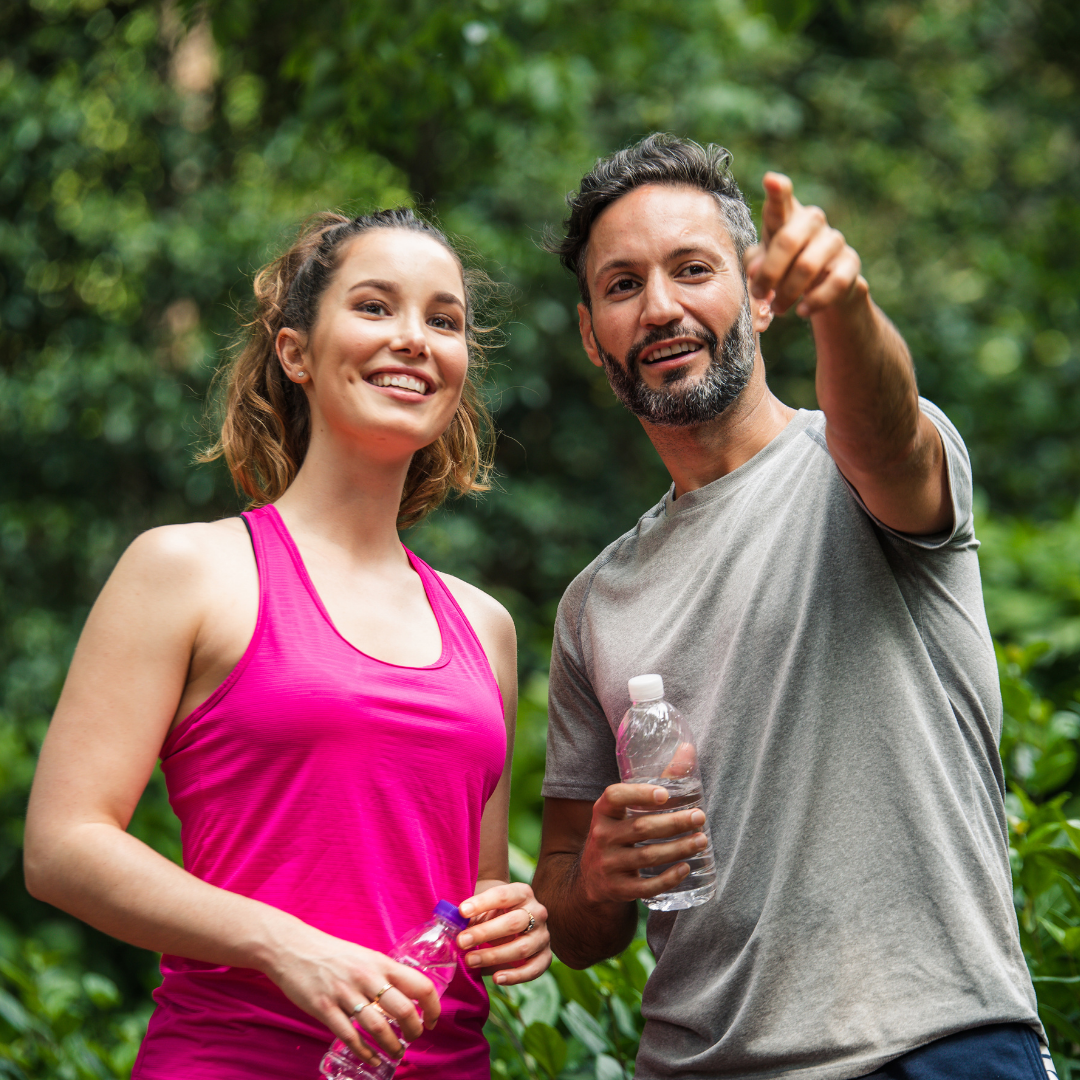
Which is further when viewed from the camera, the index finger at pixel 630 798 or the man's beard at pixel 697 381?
the man's beard at pixel 697 381

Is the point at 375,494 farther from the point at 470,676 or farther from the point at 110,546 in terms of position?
the point at 110,546

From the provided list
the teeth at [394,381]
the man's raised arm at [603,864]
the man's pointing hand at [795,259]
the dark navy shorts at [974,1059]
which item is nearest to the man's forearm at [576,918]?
the man's raised arm at [603,864]

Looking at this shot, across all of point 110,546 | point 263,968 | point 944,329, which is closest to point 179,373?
point 110,546

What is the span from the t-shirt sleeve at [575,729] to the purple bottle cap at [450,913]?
53 cm

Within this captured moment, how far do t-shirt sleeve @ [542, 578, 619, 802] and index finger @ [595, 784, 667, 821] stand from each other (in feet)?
1.53

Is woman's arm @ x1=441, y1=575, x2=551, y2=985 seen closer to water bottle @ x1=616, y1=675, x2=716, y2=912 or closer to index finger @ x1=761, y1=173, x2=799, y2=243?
water bottle @ x1=616, y1=675, x2=716, y2=912

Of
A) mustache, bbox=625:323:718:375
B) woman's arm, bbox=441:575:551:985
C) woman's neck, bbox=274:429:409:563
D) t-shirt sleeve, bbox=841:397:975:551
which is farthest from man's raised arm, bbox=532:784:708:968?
mustache, bbox=625:323:718:375

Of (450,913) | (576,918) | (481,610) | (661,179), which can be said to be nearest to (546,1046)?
(576,918)

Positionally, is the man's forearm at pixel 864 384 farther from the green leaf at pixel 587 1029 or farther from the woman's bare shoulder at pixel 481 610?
the green leaf at pixel 587 1029

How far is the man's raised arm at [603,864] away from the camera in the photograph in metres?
1.74

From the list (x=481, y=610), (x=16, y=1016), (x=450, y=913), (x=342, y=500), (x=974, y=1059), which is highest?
(x=342, y=500)

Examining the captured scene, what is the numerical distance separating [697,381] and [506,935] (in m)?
1.13

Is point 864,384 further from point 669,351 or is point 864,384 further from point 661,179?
point 661,179

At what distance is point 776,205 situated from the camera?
1.38 meters
